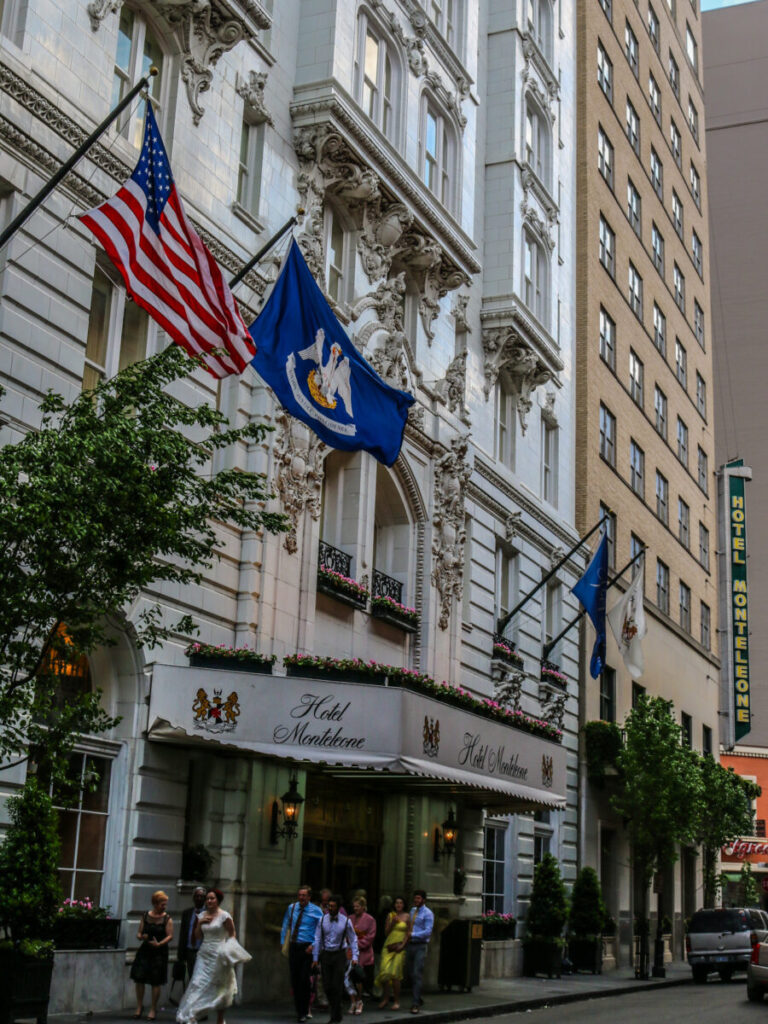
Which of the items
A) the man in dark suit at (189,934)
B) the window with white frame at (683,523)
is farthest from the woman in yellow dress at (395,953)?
the window with white frame at (683,523)

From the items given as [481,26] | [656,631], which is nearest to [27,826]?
[481,26]

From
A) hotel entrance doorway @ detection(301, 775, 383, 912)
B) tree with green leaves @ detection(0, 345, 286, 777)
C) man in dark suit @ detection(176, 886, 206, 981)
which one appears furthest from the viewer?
hotel entrance doorway @ detection(301, 775, 383, 912)

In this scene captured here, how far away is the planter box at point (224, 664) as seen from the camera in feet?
65.9

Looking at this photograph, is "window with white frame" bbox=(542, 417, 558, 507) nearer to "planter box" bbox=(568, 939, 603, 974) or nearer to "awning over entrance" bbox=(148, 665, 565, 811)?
"planter box" bbox=(568, 939, 603, 974)

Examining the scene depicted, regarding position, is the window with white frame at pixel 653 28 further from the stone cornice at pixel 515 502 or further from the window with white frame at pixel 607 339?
the stone cornice at pixel 515 502

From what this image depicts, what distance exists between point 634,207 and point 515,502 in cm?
2038

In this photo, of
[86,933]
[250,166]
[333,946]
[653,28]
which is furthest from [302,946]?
[653,28]

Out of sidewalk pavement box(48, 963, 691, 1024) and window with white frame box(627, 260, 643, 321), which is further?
window with white frame box(627, 260, 643, 321)

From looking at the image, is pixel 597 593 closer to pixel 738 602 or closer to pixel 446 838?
pixel 446 838

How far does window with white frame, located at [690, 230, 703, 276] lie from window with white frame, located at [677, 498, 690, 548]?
1231 cm

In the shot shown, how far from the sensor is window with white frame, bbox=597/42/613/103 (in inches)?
1827

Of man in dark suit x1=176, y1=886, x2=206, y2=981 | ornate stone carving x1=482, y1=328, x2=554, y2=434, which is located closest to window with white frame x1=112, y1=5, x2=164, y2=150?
man in dark suit x1=176, y1=886, x2=206, y2=981

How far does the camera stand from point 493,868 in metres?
32.0

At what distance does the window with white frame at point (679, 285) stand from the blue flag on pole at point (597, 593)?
24126 mm
